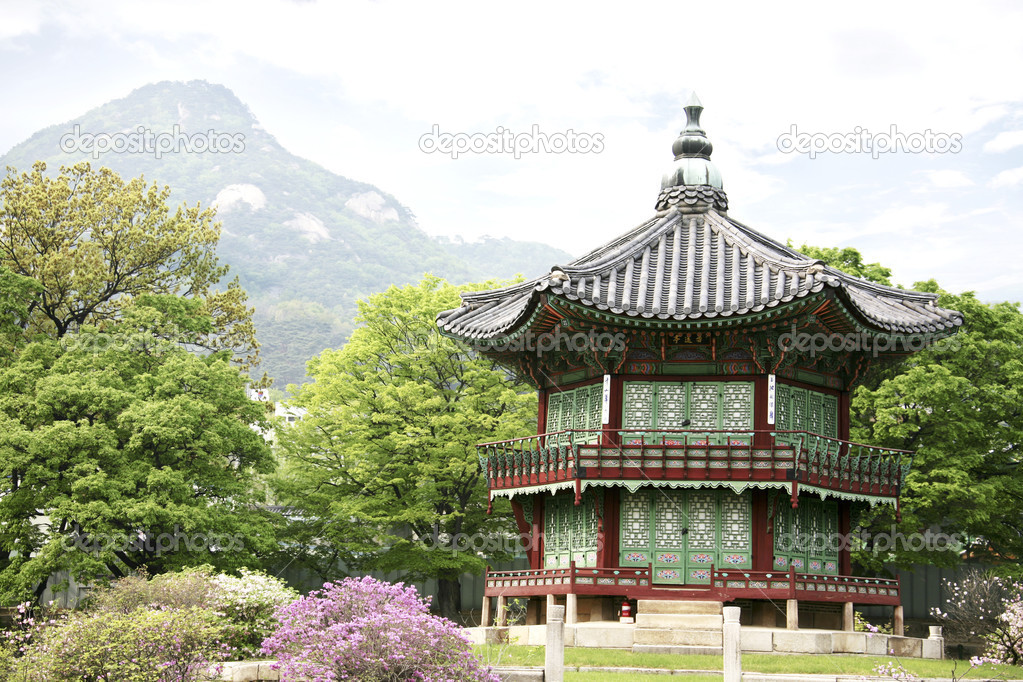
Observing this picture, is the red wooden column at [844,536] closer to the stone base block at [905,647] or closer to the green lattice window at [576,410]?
the stone base block at [905,647]

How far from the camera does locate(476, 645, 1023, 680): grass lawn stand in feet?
65.5

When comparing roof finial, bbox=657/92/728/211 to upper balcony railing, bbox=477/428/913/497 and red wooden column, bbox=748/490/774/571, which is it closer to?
upper balcony railing, bbox=477/428/913/497

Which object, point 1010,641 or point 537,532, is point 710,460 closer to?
point 537,532

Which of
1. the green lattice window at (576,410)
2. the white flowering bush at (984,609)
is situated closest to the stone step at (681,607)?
the green lattice window at (576,410)

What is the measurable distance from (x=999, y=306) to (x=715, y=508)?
1680 cm

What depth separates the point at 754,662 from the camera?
67.6 feet

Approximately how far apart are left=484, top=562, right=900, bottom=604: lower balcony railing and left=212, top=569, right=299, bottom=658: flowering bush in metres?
6.01

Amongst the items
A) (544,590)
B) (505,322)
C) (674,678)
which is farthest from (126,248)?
(674,678)

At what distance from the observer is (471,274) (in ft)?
620

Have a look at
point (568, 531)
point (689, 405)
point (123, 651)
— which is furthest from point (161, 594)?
point (689, 405)

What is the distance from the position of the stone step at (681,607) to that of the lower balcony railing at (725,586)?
29cm

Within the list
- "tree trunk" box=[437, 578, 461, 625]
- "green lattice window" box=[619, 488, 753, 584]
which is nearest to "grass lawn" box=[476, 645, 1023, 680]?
"green lattice window" box=[619, 488, 753, 584]

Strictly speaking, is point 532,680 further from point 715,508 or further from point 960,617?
point 960,617

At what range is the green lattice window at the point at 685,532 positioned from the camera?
25.3 m
